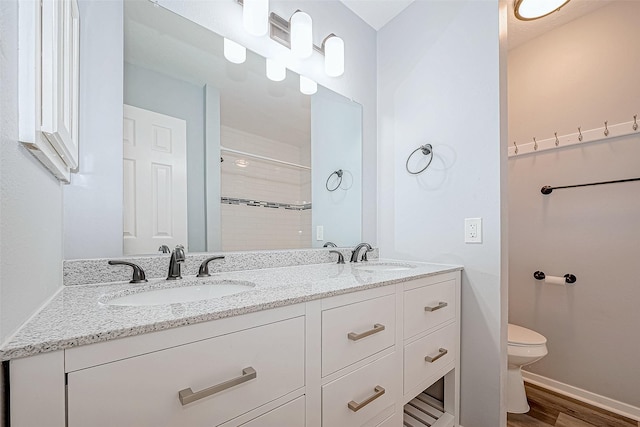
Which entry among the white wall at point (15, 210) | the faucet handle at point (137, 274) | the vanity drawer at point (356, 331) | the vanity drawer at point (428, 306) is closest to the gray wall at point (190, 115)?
the faucet handle at point (137, 274)

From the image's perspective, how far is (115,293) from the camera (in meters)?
0.83

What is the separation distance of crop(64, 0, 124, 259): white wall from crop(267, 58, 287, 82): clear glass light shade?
0.64 m

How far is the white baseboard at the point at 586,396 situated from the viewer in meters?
1.62

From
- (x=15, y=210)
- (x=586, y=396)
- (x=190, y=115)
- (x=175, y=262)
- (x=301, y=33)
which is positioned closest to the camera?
(x=15, y=210)

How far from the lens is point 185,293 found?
1.00m

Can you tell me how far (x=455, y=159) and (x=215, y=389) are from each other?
1.47m

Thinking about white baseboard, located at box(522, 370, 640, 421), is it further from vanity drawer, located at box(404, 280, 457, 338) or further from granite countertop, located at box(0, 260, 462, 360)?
granite countertop, located at box(0, 260, 462, 360)

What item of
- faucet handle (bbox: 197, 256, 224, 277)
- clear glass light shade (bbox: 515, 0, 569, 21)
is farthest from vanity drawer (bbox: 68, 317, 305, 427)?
clear glass light shade (bbox: 515, 0, 569, 21)

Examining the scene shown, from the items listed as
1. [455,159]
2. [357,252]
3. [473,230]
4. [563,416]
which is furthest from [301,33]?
[563,416]

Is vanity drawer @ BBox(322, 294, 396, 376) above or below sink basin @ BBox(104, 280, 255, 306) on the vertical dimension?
below

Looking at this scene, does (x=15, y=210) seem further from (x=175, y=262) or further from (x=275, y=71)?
(x=275, y=71)

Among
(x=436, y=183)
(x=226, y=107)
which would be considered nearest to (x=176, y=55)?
(x=226, y=107)

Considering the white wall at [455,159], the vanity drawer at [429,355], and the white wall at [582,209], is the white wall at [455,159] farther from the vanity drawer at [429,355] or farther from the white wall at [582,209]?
the white wall at [582,209]

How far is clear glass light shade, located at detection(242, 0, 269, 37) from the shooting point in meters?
1.31
